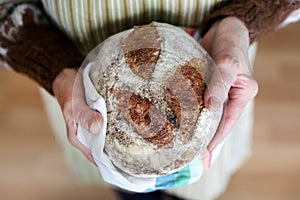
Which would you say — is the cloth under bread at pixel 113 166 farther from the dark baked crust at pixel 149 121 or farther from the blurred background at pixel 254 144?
the blurred background at pixel 254 144

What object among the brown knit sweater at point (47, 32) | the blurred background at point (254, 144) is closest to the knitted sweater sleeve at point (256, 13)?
the brown knit sweater at point (47, 32)

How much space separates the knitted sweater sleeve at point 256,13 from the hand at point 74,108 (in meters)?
0.20

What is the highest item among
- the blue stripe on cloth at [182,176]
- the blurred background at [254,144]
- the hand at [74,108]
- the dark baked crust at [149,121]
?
the dark baked crust at [149,121]

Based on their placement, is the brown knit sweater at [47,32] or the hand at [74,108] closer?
the hand at [74,108]

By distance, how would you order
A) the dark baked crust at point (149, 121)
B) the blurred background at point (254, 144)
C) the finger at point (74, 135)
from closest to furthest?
1. the dark baked crust at point (149, 121)
2. the finger at point (74, 135)
3. the blurred background at point (254, 144)

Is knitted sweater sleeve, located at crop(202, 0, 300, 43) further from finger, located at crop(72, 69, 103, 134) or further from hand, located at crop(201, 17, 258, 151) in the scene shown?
finger, located at crop(72, 69, 103, 134)

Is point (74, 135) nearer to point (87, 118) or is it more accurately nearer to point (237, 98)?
point (87, 118)

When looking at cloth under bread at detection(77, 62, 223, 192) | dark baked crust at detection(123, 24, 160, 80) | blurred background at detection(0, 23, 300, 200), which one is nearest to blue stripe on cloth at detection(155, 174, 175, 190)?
cloth under bread at detection(77, 62, 223, 192)

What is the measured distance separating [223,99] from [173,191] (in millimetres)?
380

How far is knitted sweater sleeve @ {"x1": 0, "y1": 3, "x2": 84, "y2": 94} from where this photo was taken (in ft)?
2.23

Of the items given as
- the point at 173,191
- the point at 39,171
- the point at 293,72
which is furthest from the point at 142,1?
the point at 293,72

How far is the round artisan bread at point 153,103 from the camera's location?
1.66 feet

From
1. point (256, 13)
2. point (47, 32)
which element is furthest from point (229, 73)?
point (47, 32)

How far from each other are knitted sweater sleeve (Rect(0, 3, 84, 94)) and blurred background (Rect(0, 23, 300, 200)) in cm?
61
